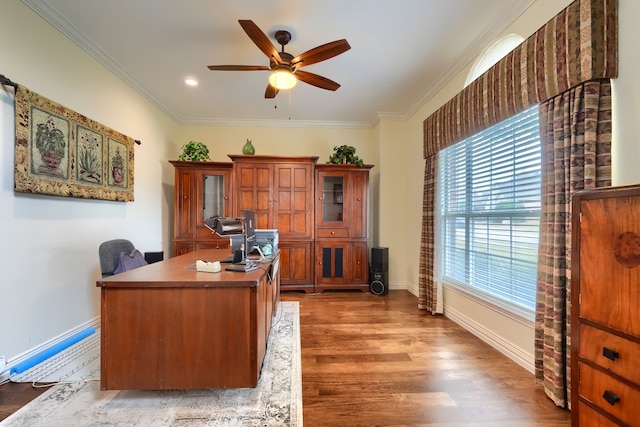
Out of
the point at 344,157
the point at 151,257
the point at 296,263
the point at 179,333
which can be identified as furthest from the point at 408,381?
the point at 344,157

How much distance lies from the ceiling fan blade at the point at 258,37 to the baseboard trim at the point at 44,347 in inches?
112

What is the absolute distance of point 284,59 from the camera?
2.31 metres

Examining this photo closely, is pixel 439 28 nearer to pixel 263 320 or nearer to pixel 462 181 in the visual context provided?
pixel 462 181

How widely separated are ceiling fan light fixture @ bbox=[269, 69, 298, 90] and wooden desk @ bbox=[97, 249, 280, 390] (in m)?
1.81

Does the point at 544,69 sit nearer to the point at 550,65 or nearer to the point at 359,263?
the point at 550,65

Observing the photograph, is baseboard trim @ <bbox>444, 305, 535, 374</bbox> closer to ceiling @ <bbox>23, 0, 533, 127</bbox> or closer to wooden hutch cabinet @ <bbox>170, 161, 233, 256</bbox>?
ceiling @ <bbox>23, 0, 533, 127</bbox>

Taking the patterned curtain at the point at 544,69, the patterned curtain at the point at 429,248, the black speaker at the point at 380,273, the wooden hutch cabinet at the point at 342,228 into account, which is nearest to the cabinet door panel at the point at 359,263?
the wooden hutch cabinet at the point at 342,228

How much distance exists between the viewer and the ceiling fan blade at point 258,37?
1.85 metres

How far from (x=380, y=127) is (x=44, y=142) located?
153 inches

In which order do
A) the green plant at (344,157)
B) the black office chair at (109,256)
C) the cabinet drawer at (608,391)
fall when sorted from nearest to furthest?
1. the cabinet drawer at (608,391)
2. the black office chair at (109,256)
3. the green plant at (344,157)

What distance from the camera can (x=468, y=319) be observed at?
2664 millimetres

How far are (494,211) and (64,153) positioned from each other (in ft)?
12.5

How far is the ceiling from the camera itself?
207 centimetres

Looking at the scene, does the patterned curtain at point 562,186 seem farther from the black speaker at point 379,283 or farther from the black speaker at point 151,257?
the black speaker at point 151,257
